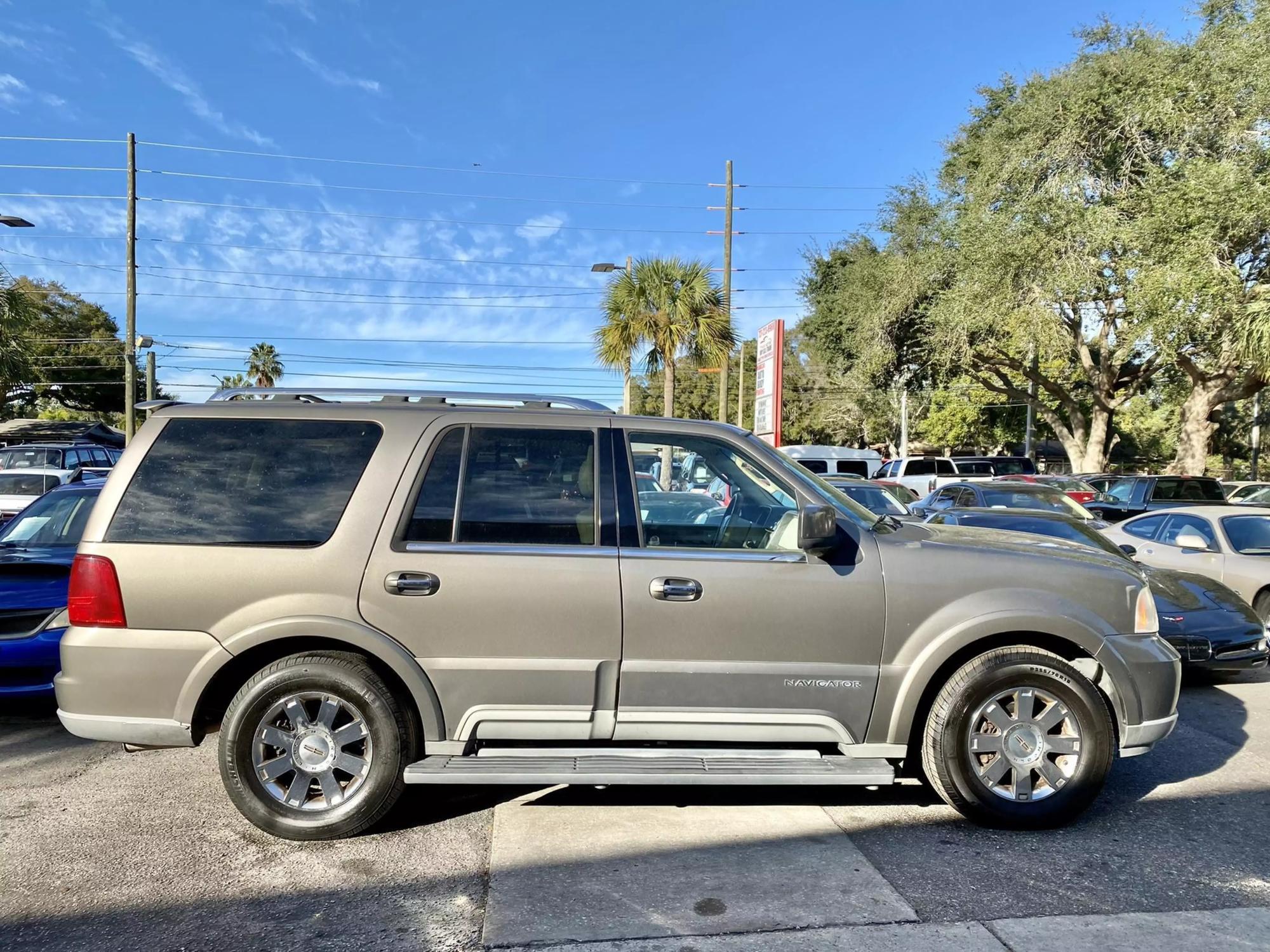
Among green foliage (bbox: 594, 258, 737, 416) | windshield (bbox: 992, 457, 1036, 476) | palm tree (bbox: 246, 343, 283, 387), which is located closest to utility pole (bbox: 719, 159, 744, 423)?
green foliage (bbox: 594, 258, 737, 416)

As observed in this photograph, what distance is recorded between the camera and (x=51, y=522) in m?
6.75

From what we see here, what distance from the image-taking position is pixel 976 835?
3832 mm

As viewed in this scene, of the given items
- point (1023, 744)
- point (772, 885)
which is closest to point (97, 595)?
point (772, 885)

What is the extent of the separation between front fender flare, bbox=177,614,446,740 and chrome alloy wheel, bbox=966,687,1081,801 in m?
2.51

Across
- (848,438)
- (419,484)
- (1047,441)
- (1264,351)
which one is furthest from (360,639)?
(1047,441)

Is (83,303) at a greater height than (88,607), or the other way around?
(83,303)

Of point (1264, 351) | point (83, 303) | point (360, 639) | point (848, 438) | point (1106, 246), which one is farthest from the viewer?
point (848, 438)

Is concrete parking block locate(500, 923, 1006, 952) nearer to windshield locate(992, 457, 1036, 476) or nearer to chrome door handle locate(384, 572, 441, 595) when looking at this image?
chrome door handle locate(384, 572, 441, 595)

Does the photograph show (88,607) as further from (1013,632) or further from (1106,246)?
(1106,246)

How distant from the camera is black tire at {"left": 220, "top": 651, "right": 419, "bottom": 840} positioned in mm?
3717

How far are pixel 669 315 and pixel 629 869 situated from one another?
1706 centimetres

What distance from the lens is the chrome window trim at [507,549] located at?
3.78m

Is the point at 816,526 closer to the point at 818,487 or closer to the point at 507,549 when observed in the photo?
the point at 818,487

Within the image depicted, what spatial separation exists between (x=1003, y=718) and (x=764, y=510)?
1.44 metres
